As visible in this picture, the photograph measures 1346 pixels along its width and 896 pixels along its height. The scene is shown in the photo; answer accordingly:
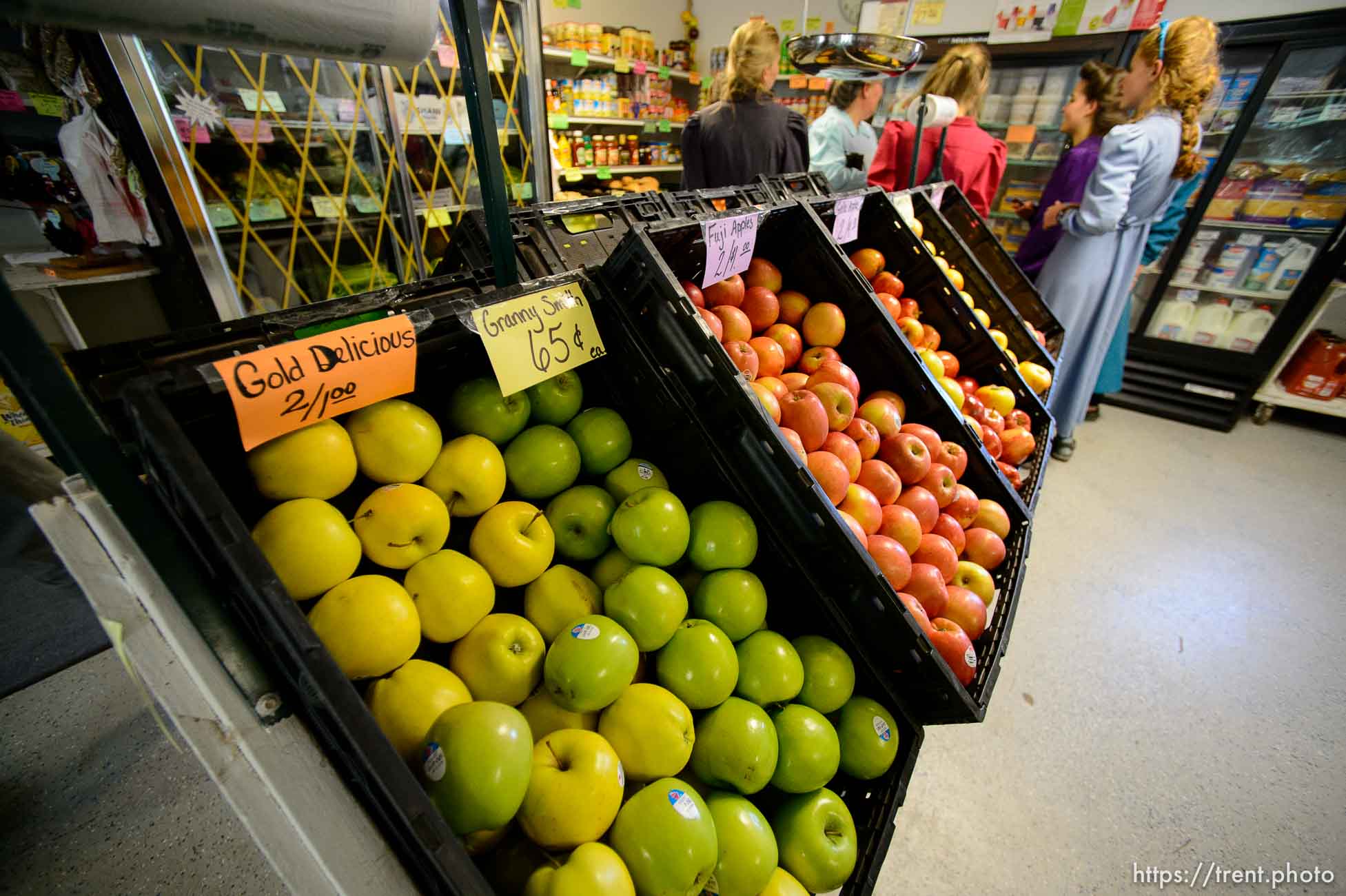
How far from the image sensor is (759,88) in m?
2.72

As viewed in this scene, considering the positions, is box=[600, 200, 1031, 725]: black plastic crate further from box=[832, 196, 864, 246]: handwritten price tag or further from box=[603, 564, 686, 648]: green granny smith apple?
box=[832, 196, 864, 246]: handwritten price tag

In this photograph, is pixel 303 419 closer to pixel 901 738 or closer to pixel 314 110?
pixel 901 738

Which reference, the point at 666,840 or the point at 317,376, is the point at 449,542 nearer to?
the point at 317,376

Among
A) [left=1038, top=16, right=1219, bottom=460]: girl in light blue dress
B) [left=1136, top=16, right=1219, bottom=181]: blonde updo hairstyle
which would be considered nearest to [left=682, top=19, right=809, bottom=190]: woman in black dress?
[left=1038, top=16, right=1219, bottom=460]: girl in light blue dress

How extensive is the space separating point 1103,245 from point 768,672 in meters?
3.17

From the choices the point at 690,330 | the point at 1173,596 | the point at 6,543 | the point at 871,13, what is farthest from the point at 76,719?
the point at 871,13

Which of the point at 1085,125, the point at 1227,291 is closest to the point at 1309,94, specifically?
the point at 1227,291

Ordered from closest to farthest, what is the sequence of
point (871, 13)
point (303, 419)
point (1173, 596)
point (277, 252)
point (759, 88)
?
1. point (303, 419)
2. point (1173, 596)
3. point (759, 88)
4. point (277, 252)
5. point (871, 13)

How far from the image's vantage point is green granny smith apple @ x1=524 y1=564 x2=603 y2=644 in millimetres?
799

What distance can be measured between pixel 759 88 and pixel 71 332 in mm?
3161

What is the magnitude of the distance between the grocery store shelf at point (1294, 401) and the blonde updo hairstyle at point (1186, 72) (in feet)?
6.09

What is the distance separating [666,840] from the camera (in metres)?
0.64

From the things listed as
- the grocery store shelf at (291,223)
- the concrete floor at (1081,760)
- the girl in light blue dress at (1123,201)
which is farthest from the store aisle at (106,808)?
the girl in light blue dress at (1123,201)

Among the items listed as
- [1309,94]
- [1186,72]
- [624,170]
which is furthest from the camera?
[624,170]
